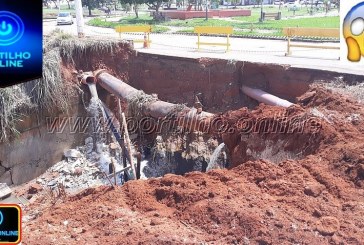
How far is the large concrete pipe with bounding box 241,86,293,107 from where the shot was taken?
10.4 m

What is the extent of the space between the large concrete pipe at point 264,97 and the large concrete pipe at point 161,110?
6.88ft

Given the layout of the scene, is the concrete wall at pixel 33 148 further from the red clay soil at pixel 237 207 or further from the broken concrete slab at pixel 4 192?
the red clay soil at pixel 237 207

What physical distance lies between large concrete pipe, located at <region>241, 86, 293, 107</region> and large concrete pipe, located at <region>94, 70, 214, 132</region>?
2098 mm

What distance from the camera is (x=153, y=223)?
5770 millimetres

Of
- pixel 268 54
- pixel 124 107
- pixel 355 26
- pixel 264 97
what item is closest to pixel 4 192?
pixel 124 107

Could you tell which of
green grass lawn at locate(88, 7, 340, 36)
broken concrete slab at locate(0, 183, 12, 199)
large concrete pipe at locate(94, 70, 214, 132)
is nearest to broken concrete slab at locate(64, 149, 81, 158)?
large concrete pipe at locate(94, 70, 214, 132)

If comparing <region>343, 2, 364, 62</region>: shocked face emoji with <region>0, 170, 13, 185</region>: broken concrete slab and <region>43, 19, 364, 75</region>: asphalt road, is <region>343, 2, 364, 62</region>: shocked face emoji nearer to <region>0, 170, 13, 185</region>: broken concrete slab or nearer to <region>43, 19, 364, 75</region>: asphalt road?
<region>43, 19, 364, 75</region>: asphalt road

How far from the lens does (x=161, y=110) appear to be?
10273 mm

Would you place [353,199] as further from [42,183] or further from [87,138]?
[87,138]

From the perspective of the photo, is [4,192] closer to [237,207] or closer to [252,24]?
[237,207]

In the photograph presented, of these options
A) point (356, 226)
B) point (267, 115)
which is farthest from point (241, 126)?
point (356, 226)

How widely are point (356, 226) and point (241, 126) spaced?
3986 mm

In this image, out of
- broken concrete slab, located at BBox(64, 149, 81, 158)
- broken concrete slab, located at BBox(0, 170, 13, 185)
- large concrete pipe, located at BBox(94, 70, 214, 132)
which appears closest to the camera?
large concrete pipe, located at BBox(94, 70, 214, 132)

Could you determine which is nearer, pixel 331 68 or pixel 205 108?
pixel 331 68
